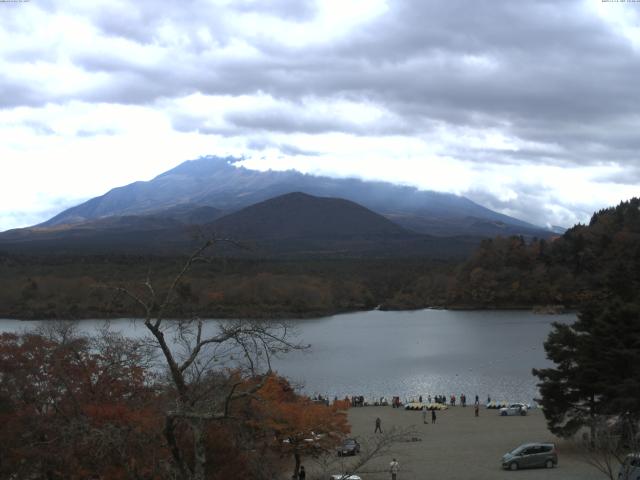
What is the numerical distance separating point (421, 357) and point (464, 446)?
2181 cm

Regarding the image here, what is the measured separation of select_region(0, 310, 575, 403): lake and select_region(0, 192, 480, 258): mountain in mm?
65584

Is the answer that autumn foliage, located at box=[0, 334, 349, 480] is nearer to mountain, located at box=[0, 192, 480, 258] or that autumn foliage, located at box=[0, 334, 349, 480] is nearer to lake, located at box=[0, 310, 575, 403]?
lake, located at box=[0, 310, 575, 403]

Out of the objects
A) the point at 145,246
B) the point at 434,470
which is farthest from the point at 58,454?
the point at 145,246

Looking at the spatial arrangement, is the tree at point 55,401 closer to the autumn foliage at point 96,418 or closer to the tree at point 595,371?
the autumn foliage at point 96,418

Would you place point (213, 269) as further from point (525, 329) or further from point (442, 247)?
point (442, 247)

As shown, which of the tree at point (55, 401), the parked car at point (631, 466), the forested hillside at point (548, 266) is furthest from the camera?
the forested hillside at point (548, 266)

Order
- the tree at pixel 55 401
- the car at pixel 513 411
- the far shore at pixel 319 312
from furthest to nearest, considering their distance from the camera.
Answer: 1. the far shore at pixel 319 312
2. the car at pixel 513 411
3. the tree at pixel 55 401

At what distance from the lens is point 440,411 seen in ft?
→ 79.7

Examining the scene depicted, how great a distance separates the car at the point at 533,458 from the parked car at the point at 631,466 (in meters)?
3.75

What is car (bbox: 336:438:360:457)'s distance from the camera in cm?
1636

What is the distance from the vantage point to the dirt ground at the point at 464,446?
46.5 ft

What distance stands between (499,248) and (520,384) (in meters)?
48.1

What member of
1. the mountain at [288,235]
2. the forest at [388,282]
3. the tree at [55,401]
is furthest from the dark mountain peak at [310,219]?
the tree at [55,401]

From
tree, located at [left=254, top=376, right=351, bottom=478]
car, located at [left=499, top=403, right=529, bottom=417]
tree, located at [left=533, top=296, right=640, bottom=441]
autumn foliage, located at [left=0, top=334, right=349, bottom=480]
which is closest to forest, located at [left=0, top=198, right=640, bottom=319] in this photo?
car, located at [left=499, top=403, right=529, bottom=417]
